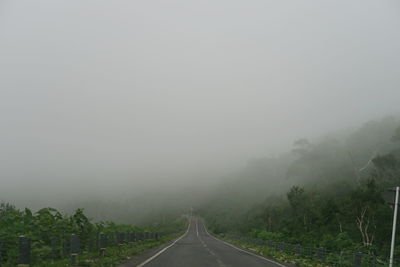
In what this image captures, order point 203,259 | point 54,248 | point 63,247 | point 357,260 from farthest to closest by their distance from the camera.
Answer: point 203,259, point 357,260, point 63,247, point 54,248

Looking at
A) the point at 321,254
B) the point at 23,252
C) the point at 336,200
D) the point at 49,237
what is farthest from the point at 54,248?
the point at 336,200

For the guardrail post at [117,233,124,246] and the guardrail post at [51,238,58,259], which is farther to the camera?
the guardrail post at [117,233,124,246]

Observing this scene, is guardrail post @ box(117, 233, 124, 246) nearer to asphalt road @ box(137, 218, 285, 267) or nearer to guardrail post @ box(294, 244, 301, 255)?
asphalt road @ box(137, 218, 285, 267)

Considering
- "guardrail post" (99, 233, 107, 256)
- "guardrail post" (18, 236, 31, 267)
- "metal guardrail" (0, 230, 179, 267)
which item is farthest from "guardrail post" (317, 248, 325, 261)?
"guardrail post" (18, 236, 31, 267)

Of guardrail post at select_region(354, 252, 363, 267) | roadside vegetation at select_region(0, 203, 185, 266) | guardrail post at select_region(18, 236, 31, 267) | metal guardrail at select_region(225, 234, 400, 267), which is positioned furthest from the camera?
metal guardrail at select_region(225, 234, 400, 267)

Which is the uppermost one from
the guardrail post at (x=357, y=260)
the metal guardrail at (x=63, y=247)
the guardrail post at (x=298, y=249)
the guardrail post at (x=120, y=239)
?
the metal guardrail at (x=63, y=247)

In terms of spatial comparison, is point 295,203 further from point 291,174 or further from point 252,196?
point 252,196

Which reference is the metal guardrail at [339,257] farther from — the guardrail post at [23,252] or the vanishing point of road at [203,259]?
the guardrail post at [23,252]

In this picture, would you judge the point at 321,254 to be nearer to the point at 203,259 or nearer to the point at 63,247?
the point at 203,259

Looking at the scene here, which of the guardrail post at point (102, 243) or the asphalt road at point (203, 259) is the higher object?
the guardrail post at point (102, 243)

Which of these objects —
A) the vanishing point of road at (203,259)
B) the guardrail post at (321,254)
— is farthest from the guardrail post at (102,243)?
the guardrail post at (321,254)

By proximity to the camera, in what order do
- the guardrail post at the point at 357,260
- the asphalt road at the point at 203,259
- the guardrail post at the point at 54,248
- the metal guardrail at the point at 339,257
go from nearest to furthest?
the guardrail post at the point at 54,248 → the asphalt road at the point at 203,259 → the guardrail post at the point at 357,260 → the metal guardrail at the point at 339,257

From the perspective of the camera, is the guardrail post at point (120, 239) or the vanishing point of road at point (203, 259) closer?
the vanishing point of road at point (203, 259)

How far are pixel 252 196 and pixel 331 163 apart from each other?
3616 centimetres
